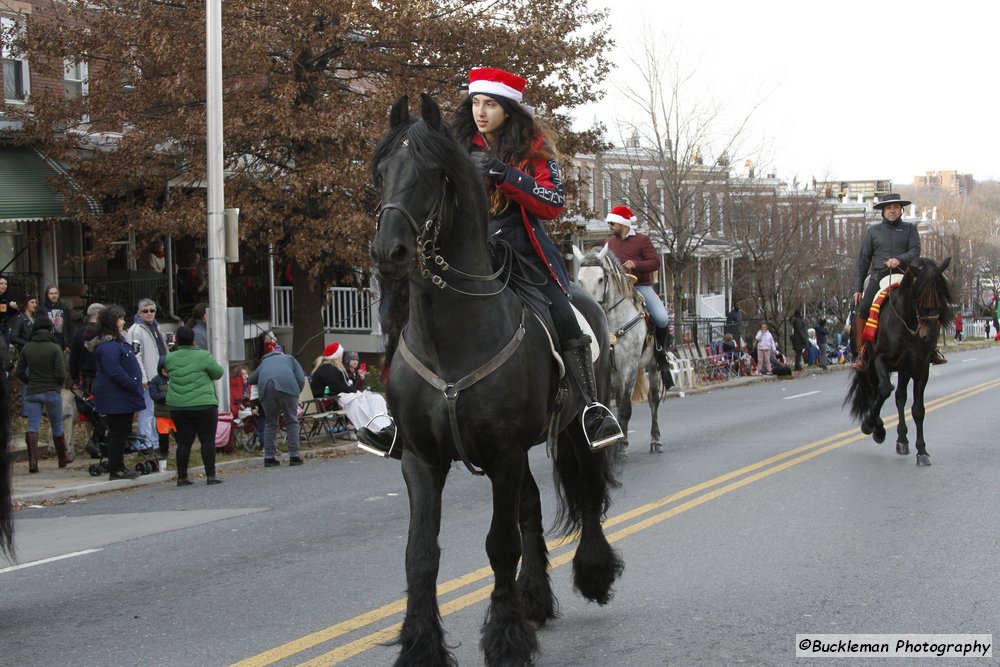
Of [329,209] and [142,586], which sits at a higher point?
[329,209]

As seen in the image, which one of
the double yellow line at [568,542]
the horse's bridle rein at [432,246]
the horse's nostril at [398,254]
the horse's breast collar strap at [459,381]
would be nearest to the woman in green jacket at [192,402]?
the double yellow line at [568,542]

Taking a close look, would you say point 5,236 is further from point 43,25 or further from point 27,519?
point 27,519

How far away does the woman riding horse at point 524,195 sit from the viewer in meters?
6.26

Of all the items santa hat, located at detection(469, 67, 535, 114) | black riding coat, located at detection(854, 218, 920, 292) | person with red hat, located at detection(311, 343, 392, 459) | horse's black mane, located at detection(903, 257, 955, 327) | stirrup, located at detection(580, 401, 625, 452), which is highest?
santa hat, located at detection(469, 67, 535, 114)

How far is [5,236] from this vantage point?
22.4 m

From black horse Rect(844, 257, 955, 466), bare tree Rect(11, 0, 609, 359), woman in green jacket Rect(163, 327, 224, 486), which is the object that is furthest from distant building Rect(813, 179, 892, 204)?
woman in green jacket Rect(163, 327, 224, 486)

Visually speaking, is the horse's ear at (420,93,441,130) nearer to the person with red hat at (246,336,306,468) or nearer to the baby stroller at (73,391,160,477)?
the baby stroller at (73,391,160,477)

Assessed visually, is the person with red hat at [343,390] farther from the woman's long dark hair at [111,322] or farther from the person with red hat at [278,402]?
the woman's long dark hair at [111,322]

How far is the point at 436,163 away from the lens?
5285 mm

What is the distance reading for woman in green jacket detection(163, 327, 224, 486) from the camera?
14.0 m

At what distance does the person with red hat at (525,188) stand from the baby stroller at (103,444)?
9.72 meters

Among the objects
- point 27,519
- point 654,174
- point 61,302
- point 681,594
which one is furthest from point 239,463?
point 654,174

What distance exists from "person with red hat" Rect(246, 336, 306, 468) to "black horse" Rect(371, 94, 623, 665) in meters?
10.3

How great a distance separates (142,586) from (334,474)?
649 cm
